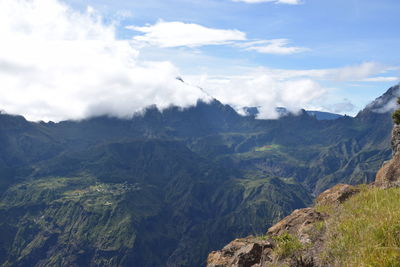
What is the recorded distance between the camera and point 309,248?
14438 millimetres

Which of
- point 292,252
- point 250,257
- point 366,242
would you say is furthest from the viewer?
point 250,257

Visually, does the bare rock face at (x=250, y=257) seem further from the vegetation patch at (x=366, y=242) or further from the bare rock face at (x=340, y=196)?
the bare rock face at (x=340, y=196)

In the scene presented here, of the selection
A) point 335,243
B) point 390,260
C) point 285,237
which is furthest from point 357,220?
point 285,237

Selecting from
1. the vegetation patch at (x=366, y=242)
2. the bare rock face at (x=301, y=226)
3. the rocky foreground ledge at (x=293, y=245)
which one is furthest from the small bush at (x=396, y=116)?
the vegetation patch at (x=366, y=242)

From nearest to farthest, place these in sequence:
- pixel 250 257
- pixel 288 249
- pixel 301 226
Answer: pixel 288 249
pixel 250 257
pixel 301 226

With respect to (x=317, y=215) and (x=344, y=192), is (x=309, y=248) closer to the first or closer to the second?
(x=317, y=215)

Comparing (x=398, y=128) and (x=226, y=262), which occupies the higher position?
(x=398, y=128)

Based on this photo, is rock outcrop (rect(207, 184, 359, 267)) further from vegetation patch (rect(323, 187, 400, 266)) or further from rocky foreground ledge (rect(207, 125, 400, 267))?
vegetation patch (rect(323, 187, 400, 266))

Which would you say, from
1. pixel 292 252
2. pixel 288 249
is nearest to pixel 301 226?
pixel 288 249

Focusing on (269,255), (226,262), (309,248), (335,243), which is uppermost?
(335,243)

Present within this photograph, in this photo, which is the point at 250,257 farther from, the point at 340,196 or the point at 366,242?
the point at 340,196

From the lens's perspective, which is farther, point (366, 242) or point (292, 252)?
point (292, 252)

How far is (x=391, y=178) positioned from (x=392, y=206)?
69.0 feet

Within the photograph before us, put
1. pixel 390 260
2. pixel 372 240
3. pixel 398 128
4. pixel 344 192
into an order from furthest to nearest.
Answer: pixel 398 128, pixel 344 192, pixel 372 240, pixel 390 260
